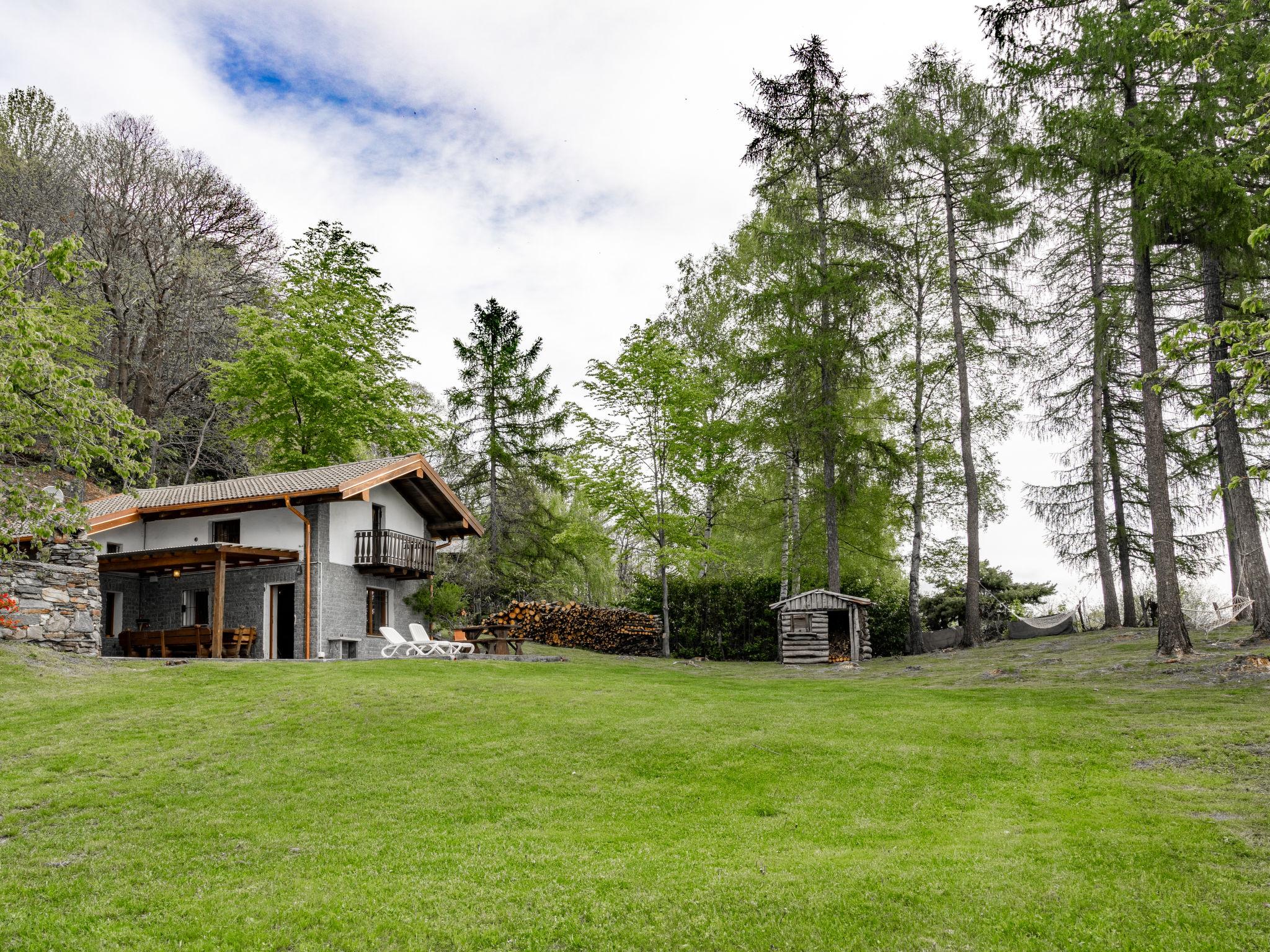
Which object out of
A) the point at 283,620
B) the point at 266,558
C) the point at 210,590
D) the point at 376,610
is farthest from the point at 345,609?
the point at 210,590

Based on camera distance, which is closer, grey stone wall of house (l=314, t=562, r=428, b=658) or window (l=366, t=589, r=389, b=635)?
grey stone wall of house (l=314, t=562, r=428, b=658)

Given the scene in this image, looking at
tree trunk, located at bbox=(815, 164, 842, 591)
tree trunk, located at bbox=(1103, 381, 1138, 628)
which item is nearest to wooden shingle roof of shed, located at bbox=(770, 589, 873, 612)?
tree trunk, located at bbox=(815, 164, 842, 591)

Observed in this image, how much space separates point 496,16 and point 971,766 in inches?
595

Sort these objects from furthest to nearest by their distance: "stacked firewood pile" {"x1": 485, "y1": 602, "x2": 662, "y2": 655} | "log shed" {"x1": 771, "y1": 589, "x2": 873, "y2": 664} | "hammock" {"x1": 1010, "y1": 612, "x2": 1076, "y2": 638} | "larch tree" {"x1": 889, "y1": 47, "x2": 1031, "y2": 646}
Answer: "stacked firewood pile" {"x1": 485, "y1": 602, "x2": 662, "y2": 655}
"hammock" {"x1": 1010, "y1": 612, "x2": 1076, "y2": 638}
"larch tree" {"x1": 889, "y1": 47, "x2": 1031, "y2": 646}
"log shed" {"x1": 771, "y1": 589, "x2": 873, "y2": 664}

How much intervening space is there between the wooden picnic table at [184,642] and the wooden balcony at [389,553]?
321 centimetres

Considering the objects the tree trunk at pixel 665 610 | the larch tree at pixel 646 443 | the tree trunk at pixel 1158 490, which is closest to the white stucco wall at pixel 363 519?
the larch tree at pixel 646 443

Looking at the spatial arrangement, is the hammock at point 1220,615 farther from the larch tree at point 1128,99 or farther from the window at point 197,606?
the window at point 197,606

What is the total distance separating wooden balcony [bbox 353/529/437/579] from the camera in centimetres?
2147

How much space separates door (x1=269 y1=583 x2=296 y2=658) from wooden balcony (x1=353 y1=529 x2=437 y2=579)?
1.86m

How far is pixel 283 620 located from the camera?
71.2ft

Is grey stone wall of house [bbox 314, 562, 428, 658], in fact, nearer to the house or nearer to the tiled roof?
the house

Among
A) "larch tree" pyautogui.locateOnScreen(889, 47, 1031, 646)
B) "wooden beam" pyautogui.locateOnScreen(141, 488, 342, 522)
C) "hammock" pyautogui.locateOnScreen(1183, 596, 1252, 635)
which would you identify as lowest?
"hammock" pyautogui.locateOnScreen(1183, 596, 1252, 635)

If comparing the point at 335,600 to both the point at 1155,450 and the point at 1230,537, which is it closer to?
the point at 1155,450

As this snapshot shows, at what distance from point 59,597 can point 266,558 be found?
4.38 m
